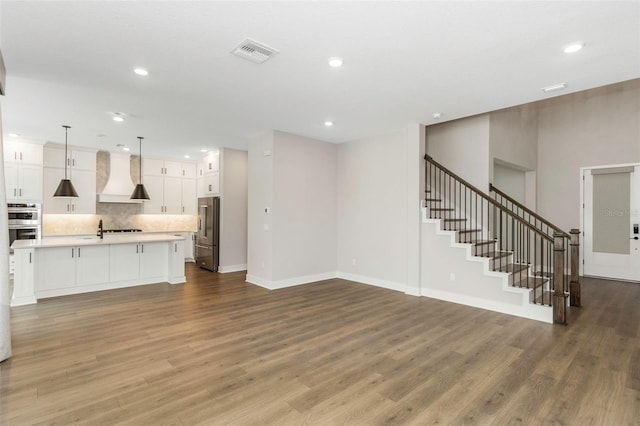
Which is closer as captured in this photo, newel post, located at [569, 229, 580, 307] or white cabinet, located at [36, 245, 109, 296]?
newel post, located at [569, 229, 580, 307]

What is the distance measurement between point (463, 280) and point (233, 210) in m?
5.40

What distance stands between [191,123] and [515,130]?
22.1 feet

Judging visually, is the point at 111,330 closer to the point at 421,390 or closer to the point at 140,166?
the point at 421,390

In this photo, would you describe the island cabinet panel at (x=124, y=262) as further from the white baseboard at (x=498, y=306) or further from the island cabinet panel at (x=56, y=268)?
the white baseboard at (x=498, y=306)

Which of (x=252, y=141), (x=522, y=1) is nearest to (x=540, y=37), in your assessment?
(x=522, y=1)

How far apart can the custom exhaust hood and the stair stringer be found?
24.7 ft

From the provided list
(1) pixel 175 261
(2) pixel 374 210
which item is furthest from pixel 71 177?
(2) pixel 374 210

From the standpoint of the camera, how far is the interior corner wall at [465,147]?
588 centimetres

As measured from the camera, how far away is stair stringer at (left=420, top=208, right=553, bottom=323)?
446 centimetres

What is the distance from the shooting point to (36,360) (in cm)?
306

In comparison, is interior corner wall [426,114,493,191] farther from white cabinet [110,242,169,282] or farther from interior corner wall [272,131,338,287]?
white cabinet [110,242,169,282]

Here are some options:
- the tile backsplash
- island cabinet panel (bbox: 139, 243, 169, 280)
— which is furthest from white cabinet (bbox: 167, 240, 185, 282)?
the tile backsplash

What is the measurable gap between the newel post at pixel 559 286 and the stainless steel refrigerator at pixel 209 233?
6.61 meters

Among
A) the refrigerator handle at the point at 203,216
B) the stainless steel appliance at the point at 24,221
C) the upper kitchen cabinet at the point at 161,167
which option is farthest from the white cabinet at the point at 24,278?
the upper kitchen cabinet at the point at 161,167
